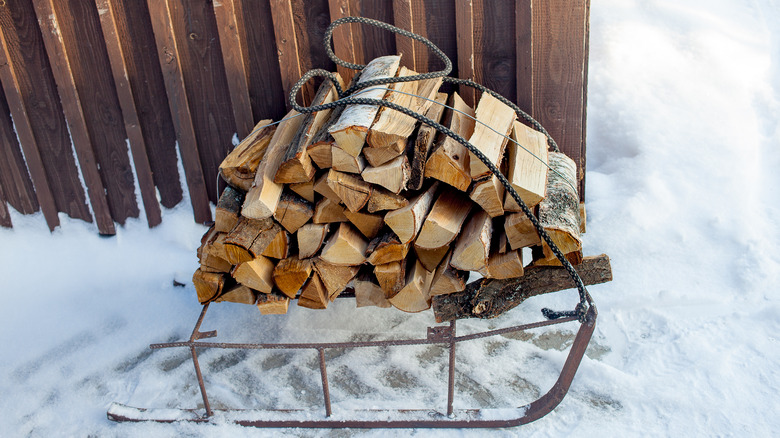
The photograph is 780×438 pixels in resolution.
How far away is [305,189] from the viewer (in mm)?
2566

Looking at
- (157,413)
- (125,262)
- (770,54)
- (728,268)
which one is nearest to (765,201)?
(728,268)

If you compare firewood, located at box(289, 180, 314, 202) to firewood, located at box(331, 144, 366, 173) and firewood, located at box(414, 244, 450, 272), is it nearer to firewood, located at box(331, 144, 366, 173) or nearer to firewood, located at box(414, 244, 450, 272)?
firewood, located at box(331, 144, 366, 173)

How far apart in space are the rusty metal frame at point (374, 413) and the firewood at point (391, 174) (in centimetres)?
70

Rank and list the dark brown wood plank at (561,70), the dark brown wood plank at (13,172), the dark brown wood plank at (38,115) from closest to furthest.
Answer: the dark brown wood plank at (561,70) → the dark brown wood plank at (38,115) → the dark brown wood plank at (13,172)

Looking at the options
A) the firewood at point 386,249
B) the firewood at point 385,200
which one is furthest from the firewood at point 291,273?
the firewood at point 385,200

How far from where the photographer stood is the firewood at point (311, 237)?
2588 millimetres

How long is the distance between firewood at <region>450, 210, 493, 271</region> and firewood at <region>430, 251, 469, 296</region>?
0.29ft

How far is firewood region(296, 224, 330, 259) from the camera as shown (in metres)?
2.59

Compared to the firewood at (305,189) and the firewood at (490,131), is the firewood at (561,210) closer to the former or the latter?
the firewood at (490,131)

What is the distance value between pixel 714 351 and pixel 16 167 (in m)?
4.39

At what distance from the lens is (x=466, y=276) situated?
264 centimetres

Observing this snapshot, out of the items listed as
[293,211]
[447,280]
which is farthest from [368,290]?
[293,211]

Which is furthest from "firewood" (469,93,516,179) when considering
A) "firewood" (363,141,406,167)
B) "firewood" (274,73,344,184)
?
"firewood" (274,73,344,184)

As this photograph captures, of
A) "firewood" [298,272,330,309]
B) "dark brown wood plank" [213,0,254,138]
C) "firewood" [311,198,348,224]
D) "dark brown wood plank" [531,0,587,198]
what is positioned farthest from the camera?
"dark brown wood plank" [213,0,254,138]
